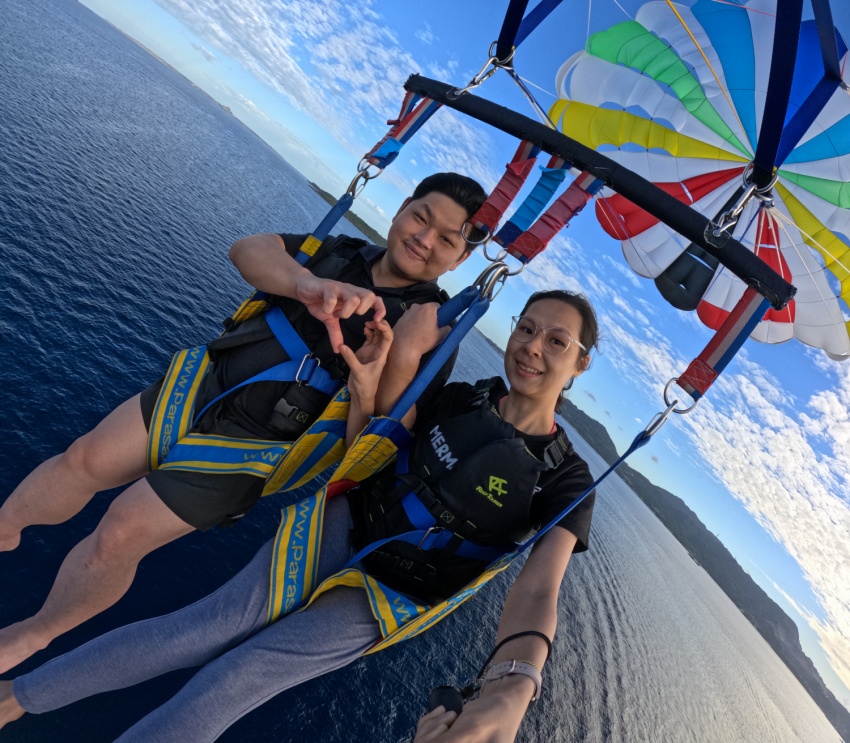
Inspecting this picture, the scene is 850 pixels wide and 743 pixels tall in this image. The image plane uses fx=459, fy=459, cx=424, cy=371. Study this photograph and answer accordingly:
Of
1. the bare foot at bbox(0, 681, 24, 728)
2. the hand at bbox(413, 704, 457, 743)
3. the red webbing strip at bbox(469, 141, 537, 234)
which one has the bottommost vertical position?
the bare foot at bbox(0, 681, 24, 728)

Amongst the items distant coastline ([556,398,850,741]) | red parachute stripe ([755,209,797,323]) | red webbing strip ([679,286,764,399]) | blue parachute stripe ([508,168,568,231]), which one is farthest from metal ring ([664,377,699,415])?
distant coastline ([556,398,850,741])

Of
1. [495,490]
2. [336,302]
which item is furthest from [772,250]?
[336,302]

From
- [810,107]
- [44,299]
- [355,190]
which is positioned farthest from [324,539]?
[44,299]

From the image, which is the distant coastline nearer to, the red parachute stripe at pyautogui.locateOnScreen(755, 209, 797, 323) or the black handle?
the red parachute stripe at pyautogui.locateOnScreen(755, 209, 797, 323)

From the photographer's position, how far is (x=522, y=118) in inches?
99.3

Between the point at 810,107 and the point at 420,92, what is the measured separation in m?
2.12

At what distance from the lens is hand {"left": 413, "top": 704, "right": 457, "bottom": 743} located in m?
1.56

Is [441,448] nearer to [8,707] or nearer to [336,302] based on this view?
[336,302]

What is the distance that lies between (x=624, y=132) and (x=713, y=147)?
3.15ft

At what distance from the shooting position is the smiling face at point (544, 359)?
2.53m

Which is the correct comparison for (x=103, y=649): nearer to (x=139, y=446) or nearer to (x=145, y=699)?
(x=139, y=446)

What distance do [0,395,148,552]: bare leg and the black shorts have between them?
129mm

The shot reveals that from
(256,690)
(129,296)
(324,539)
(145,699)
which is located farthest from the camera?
(129,296)

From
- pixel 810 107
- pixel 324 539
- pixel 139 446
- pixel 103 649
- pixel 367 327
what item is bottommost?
pixel 103 649
